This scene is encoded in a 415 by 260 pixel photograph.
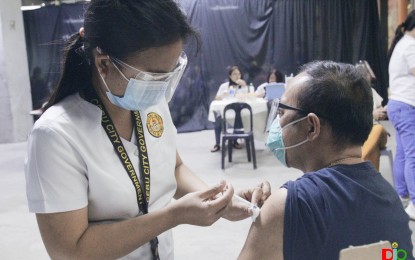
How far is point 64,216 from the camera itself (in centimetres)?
89

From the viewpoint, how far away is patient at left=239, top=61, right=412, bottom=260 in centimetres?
91

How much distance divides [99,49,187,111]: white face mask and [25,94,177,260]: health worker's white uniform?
69mm

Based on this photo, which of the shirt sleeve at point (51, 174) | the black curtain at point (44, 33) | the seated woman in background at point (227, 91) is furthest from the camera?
the black curtain at point (44, 33)

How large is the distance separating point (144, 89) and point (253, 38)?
664 cm

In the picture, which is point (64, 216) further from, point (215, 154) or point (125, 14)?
point (215, 154)

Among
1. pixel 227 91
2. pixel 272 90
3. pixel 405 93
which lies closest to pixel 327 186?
pixel 405 93

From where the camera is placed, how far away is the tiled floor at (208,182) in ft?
9.47

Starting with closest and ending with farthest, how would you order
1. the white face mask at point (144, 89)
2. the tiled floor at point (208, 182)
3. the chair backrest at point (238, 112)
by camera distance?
the white face mask at point (144, 89) < the tiled floor at point (208, 182) < the chair backrest at point (238, 112)

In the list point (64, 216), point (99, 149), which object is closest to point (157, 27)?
point (99, 149)

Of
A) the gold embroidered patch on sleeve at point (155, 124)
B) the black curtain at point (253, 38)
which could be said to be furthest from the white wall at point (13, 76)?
the gold embroidered patch on sleeve at point (155, 124)

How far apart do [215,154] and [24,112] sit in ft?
11.9

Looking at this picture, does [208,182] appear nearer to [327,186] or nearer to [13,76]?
[327,186]

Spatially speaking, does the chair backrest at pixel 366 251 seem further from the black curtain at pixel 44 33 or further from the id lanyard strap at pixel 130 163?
the black curtain at pixel 44 33

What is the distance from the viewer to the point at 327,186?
939mm
